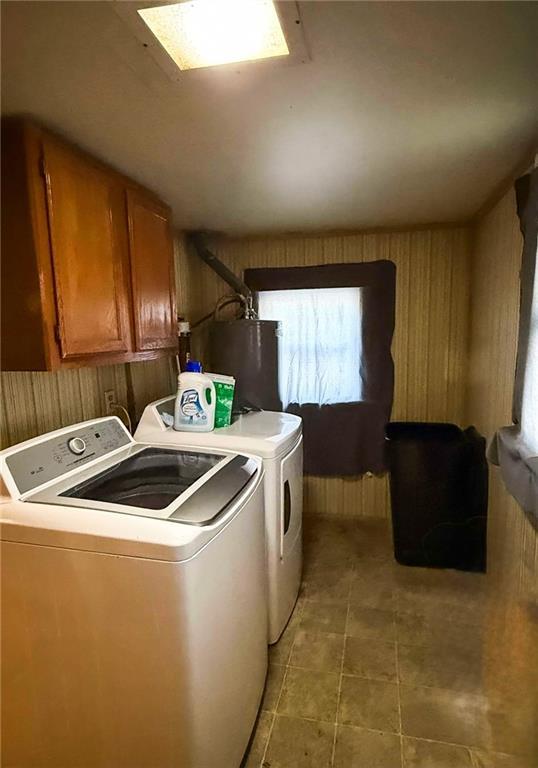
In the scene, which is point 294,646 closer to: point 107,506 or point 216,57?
point 107,506

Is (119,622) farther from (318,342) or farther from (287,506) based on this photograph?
(318,342)

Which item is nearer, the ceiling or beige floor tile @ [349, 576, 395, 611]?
the ceiling

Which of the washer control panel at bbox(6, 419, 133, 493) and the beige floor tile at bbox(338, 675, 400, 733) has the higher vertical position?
the washer control panel at bbox(6, 419, 133, 493)

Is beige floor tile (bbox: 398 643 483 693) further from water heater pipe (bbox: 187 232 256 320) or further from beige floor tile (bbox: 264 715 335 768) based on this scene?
water heater pipe (bbox: 187 232 256 320)

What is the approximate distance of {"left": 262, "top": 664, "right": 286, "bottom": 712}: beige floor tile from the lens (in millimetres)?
1567

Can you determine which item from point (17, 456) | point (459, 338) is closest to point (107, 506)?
point (17, 456)

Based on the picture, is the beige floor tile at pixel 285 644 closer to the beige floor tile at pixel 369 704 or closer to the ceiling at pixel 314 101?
the beige floor tile at pixel 369 704

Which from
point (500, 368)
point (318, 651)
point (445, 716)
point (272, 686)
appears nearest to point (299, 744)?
point (272, 686)

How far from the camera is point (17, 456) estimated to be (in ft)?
4.00

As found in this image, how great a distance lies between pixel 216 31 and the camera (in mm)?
897

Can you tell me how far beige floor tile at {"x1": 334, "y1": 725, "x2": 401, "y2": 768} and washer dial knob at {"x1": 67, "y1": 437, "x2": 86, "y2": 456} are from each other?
1.39 metres

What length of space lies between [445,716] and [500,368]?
1479mm

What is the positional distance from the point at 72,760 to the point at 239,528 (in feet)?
2.60

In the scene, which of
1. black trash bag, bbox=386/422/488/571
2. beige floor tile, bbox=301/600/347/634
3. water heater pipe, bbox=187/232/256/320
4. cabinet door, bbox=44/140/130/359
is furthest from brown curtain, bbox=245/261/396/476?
cabinet door, bbox=44/140/130/359
